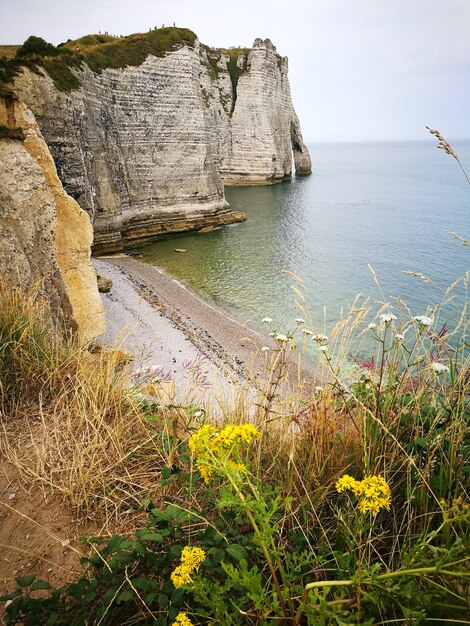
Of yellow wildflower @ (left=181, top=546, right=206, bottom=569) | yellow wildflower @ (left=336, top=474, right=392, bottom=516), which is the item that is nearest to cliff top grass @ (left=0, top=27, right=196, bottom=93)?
yellow wildflower @ (left=181, top=546, right=206, bottom=569)

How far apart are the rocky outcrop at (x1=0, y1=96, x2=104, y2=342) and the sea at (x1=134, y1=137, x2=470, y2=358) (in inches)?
177

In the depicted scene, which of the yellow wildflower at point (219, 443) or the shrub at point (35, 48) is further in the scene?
the shrub at point (35, 48)

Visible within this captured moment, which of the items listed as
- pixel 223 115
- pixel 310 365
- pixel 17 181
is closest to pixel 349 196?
pixel 223 115

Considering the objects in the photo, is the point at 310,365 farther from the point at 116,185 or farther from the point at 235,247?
the point at 116,185

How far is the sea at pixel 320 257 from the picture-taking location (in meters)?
16.2

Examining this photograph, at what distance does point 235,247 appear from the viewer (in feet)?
78.6

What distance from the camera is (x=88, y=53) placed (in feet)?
68.8

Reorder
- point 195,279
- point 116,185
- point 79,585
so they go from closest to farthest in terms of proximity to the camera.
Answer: point 79,585, point 195,279, point 116,185

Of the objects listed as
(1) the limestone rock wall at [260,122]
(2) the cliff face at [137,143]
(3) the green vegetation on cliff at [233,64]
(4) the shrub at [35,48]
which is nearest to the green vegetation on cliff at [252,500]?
(2) the cliff face at [137,143]

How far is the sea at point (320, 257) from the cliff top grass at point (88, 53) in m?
9.24

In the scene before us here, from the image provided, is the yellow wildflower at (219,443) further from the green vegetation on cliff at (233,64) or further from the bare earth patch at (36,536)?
the green vegetation on cliff at (233,64)

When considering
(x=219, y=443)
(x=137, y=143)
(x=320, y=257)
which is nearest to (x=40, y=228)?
(x=219, y=443)

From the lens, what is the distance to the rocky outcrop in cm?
662

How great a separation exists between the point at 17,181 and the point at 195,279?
1225 centimetres
